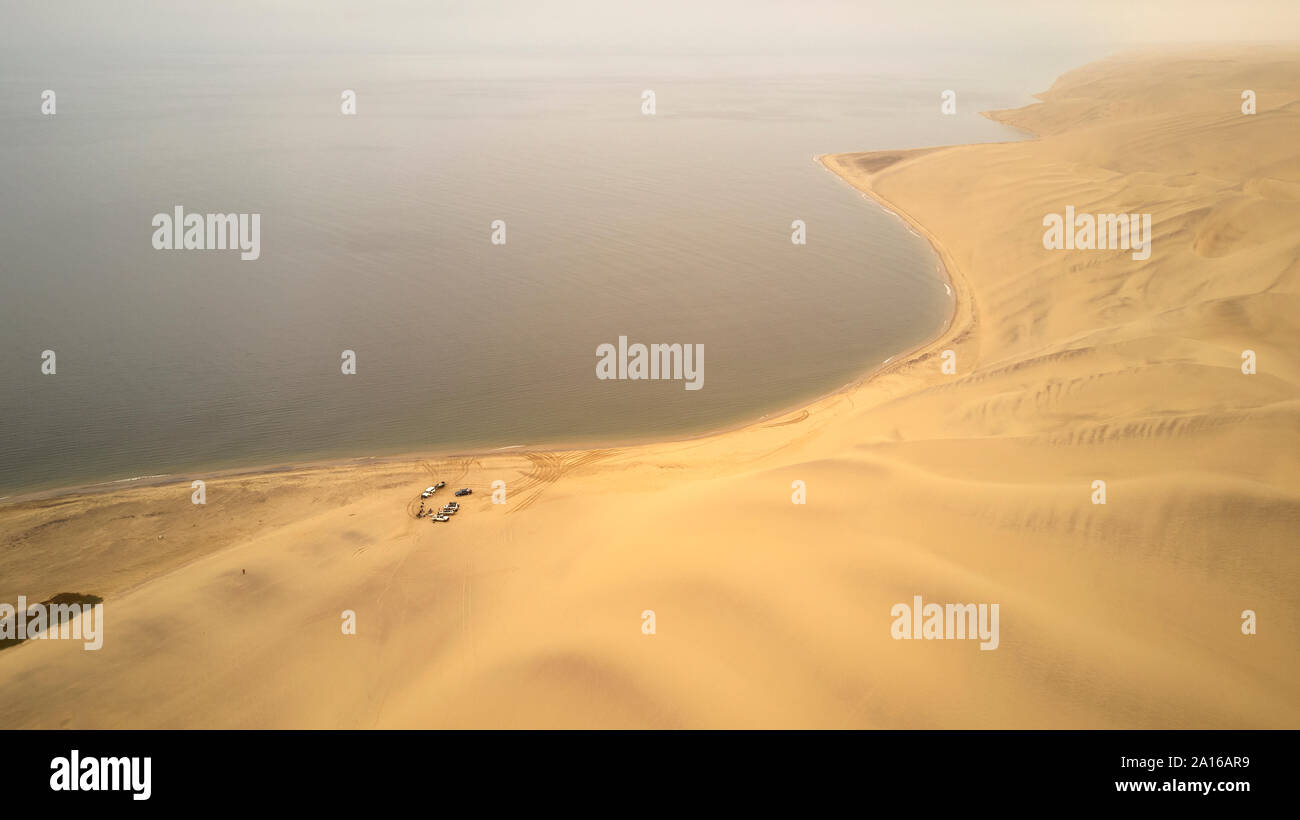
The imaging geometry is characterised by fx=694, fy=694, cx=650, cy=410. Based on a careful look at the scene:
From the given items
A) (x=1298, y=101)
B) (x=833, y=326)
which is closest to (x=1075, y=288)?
(x=833, y=326)

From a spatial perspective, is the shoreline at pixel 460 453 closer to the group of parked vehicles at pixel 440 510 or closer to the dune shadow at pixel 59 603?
the group of parked vehicles at pixel 440 510

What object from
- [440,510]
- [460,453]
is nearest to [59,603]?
[440,510]

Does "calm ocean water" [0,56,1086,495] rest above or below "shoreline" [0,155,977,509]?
above

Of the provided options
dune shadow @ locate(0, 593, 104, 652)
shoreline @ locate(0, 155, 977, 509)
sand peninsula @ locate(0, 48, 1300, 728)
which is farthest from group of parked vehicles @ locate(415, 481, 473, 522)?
dune shadow @ locate(0, 593, 104, 652)

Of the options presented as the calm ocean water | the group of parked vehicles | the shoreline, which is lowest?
the group of parked vehicles

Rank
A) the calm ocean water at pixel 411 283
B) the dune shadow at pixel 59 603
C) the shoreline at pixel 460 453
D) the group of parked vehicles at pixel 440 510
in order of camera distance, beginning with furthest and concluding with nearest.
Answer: the calm ocean water at pixel 411 283 → the shoreline at pixel 460 453 → the group of parked vehicles at pixel 440 510 → the dune shadow at pixel 59 603

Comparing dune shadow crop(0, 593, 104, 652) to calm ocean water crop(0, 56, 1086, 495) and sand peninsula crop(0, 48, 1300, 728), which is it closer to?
sand peninsula crop(0, 48, 1300, 728)

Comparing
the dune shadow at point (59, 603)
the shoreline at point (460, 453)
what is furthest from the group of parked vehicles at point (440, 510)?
the dune shadow at point (59, 603)
